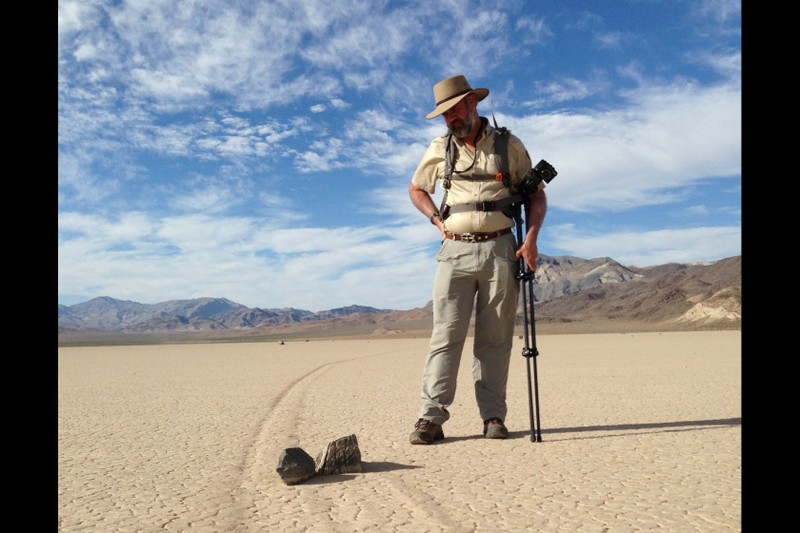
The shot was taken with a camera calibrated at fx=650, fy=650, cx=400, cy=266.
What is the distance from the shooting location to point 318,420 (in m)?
5.07

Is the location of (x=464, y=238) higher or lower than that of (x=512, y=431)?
higher

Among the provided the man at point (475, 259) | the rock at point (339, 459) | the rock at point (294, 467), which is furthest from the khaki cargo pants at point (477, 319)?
the rock at point (294, 467)

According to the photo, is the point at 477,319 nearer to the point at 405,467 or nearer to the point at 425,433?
the point at 425,433

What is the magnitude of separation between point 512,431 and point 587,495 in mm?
1640

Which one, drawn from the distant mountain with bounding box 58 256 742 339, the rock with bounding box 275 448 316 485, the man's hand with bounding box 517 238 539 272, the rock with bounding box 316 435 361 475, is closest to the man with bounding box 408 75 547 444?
the man's hand with bounding box 517 238 539 272

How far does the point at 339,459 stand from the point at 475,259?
1490mm

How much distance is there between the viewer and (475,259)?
3994 millimetres

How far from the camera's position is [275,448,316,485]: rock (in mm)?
2945

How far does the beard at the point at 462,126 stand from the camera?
156 inches

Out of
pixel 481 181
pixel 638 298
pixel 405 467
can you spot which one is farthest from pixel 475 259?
pixel 638 298

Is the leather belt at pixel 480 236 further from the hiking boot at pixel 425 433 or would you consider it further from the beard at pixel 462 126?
the hiking boot at pixel 425 433
